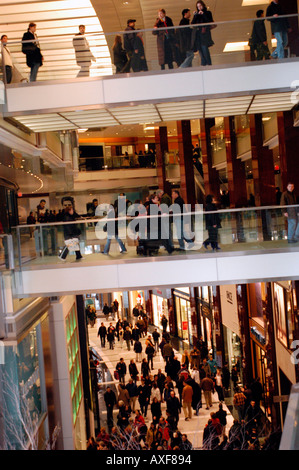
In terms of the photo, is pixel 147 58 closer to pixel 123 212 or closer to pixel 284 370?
pixel 123 212

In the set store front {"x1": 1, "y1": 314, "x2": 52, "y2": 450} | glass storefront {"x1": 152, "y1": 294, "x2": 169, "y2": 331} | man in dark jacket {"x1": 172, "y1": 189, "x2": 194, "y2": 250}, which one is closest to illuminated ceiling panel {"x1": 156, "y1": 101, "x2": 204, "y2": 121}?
man in dark jacket {"x1": 172, "y1": 189, "x2": 194, "y2": 250}

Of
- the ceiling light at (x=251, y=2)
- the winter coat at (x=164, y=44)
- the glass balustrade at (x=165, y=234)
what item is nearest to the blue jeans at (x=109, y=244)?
the glass balustrade at (x=165, y=234)

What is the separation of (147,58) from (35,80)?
2390mm

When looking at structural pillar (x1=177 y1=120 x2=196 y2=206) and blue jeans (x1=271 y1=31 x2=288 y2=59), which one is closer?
blue jeans (x1=271 y1=31 x2=288 y2=59)

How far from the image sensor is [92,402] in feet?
65.5

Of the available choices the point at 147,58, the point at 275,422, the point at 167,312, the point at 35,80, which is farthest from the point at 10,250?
the point at 167,312

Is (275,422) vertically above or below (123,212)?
below

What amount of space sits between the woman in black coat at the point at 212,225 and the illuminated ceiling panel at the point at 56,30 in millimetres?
3429

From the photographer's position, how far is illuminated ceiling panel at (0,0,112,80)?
40.9 ft

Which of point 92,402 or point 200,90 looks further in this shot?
point 92,402

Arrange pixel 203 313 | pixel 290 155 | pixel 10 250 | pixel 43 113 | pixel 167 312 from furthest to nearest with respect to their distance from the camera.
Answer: pixel 167 312 → pixel 203 313 → pixel 290 155 → pixel 43 113 → pixel 10 250

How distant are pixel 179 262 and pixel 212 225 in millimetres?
1008

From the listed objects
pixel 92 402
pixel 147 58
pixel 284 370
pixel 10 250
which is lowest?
pixel 92 402

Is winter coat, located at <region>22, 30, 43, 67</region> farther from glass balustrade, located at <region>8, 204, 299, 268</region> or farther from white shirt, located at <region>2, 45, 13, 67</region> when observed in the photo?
glass balustrade, located at <region>8, 204, 299, 268</region>
